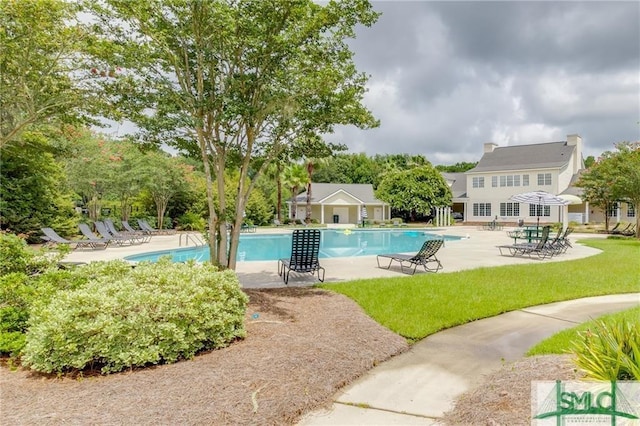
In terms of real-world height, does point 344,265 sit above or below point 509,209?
below

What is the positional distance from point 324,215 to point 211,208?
38.1 metres

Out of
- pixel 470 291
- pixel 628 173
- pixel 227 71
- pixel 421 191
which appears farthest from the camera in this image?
pixel 421 191

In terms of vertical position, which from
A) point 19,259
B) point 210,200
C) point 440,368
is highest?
point 210,200

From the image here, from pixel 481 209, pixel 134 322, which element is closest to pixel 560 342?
pixel 134 322

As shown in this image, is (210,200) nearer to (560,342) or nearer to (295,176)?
(560,342)

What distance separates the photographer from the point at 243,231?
97.4 feet

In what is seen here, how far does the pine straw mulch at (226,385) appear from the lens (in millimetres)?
3398

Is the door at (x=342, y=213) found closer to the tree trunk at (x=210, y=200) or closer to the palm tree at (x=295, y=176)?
the palm tree at (x=295, y=176)

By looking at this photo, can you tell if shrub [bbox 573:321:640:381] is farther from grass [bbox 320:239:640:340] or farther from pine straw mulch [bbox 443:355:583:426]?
grass [bbox 320:239:640:340]

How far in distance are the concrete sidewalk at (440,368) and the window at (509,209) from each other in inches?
1519

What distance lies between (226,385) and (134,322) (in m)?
1.44

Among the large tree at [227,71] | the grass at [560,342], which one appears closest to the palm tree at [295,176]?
the large tree at [227,71]

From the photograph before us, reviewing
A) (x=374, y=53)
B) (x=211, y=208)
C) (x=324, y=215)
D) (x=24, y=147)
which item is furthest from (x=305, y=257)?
(x=324, y=215)

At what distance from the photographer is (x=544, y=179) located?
40750mm
